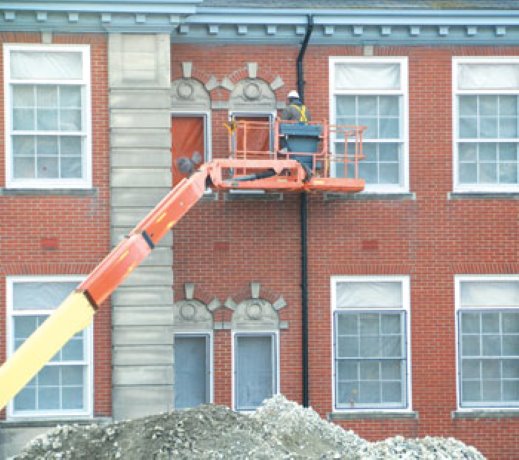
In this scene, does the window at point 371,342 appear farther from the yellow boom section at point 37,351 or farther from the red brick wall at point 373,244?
the yellow boom section at point 37,351

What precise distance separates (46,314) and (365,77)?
23.8 ft

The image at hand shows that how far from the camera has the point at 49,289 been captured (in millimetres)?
24250

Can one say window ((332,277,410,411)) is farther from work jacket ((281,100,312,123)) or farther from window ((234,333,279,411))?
work jacket ((281,100,312,123))

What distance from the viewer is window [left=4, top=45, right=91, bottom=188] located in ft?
79.6

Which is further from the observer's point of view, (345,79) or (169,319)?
(345,79)

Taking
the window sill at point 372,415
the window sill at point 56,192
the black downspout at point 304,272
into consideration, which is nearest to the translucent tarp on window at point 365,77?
the black downspout at point 304,272

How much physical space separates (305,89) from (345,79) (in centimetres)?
79

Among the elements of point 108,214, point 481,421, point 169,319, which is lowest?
point 481,421

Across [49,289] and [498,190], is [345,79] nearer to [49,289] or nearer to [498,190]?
[498,190]

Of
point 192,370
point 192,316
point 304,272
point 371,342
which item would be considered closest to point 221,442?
point 192,316

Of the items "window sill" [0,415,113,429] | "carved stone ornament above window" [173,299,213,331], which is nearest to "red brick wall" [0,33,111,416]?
"window sill" [0,415,113,429]

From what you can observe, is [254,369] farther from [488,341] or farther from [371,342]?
[488,341]

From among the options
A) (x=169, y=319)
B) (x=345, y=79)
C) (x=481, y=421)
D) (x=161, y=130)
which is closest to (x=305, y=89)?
(x=345, y=79)

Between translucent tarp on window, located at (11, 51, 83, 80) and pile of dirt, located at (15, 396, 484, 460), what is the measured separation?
273 inches
